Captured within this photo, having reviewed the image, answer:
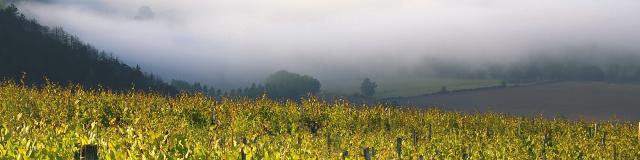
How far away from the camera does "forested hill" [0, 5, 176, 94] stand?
117000mm

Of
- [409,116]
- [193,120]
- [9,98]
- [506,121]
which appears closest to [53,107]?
[9,98]

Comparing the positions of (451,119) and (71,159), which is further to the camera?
(451,119)

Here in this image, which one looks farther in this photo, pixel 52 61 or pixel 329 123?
pixel 52 61

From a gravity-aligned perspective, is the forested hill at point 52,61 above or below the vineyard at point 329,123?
above

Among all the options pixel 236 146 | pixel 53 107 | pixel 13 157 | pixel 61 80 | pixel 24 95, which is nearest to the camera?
pixel 13 157

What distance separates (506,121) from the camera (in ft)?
136

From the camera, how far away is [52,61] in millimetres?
124062

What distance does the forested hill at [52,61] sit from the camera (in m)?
117

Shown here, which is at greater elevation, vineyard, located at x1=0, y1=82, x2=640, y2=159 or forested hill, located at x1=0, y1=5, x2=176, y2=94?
forested hill, located at x1=0, y1=5, x2=176, y2=94

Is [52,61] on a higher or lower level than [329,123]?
higher

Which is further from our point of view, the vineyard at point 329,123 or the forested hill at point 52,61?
the forested hill at point 52,61

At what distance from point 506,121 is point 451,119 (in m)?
3.56

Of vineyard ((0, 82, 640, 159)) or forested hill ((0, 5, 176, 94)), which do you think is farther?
forested hill ((0, 5, 176, 94))

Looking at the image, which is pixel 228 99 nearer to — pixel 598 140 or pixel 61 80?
pixel 598 140
